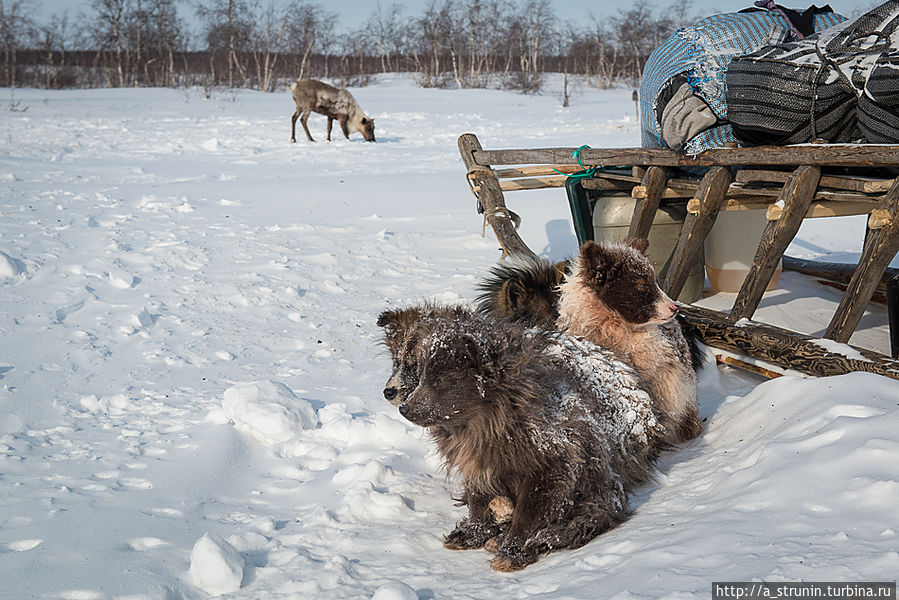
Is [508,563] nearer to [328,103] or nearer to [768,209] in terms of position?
[768,209]

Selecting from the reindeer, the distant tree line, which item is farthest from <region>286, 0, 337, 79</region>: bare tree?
the reindeer

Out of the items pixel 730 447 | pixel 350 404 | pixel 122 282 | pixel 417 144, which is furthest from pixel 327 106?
pixel 730 447

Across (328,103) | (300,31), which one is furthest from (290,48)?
(328,103)

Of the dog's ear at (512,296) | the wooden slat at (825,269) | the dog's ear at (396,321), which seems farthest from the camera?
the wooden slat at (825,269)

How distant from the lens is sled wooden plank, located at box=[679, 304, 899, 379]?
3992mm

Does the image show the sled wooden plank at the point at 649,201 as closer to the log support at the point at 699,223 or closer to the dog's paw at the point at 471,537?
the log support at the point at 699,223

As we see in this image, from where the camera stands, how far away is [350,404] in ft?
15.2

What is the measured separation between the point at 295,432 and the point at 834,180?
3.80 metres

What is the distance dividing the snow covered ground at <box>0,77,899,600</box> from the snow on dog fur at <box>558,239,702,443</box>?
25cm

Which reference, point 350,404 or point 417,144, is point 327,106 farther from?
point 350,404

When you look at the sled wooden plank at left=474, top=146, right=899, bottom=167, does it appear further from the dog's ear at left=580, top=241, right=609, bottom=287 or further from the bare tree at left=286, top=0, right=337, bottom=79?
the bare tree at left=286, top=0, right=337, bottom=79

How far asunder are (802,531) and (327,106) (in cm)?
2120

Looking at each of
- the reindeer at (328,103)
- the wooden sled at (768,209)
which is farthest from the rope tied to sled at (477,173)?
the reindeer at (328,103)

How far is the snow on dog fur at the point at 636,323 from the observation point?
377cm
